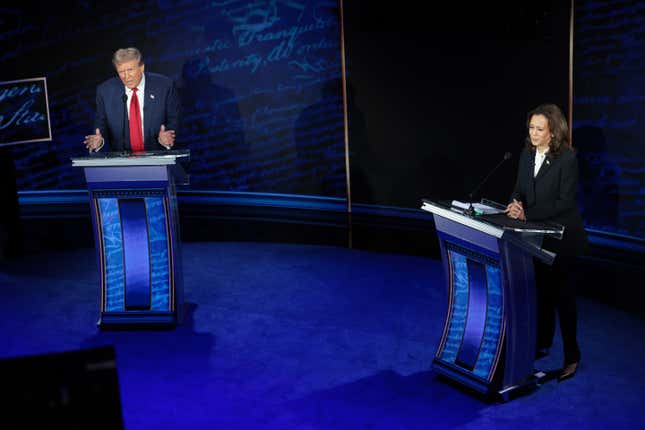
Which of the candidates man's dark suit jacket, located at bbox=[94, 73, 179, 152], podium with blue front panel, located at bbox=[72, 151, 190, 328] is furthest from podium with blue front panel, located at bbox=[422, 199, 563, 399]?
man's dark suit jacket, located at bbox=[94, 73, 179, 152]

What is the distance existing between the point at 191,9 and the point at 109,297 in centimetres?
294

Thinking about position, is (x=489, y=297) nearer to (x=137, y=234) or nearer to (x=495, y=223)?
(x=495, y=223)

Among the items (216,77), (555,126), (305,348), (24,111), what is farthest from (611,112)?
(24,111)

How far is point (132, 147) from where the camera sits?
4.69 meters

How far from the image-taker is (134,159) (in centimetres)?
432

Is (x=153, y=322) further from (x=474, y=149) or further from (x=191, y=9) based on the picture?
(x=191, y=9)

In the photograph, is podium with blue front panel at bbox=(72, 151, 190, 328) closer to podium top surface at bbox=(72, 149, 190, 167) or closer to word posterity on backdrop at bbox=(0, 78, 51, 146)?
podium top surface at bbox=(72, 149, 190, 167)

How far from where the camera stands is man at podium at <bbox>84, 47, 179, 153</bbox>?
4625mm

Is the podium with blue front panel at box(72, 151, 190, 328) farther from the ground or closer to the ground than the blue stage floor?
farther from the ground

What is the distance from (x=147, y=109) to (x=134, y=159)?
1.46 feet

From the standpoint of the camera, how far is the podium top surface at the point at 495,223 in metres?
3.30

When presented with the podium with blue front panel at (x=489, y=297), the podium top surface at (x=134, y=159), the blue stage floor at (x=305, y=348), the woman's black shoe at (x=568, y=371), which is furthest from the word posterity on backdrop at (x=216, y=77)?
the woman's black shoe at (x=568, y=371)

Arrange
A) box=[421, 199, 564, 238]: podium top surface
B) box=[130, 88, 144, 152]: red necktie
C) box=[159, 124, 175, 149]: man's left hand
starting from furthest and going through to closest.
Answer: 1. box=[130, 88, 144, 152]: red necktie
2. box=[159, 124, 175, 149]: man's left hand
3. box=[421, 199, 564, 238]: podium top surface

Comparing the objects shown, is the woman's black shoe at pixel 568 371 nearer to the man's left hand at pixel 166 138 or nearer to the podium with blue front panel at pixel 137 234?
the podium with blue front panel at pixel 137 234
